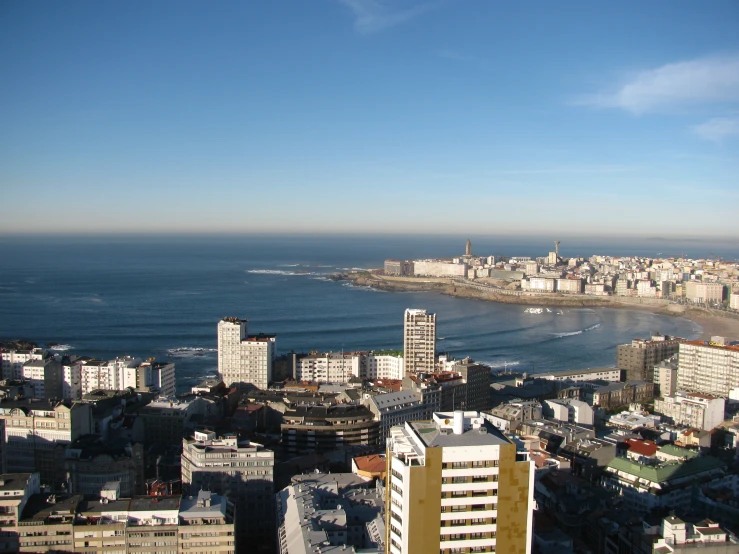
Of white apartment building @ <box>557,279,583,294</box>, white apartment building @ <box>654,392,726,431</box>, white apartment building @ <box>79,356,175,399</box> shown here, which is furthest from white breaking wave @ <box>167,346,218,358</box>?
white apartment building @ <box>557,279,583,294</box>

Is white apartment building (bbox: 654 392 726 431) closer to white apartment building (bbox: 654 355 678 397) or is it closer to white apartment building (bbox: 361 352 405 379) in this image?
white apartment building (bbox: 654 355 678 397)

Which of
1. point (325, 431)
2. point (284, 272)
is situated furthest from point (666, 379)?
point (284, 272)

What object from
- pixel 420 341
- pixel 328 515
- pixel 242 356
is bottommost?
pixel 328 515

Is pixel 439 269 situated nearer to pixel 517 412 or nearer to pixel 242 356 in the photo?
pixel 242 356

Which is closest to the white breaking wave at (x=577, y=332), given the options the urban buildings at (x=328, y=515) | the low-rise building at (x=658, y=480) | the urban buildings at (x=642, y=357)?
the urban buildings at (x=642, y=357)

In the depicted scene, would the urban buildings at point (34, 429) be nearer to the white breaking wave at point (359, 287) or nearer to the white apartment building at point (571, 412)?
the white apartment building at point (571, 412)

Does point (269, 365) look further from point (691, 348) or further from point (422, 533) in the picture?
point (422, 533)
